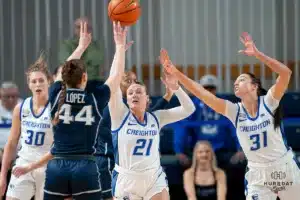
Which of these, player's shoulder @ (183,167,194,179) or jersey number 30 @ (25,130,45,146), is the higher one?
jersey number 30 @ (25,130,45,146)

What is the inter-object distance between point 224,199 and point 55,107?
3.56 metres

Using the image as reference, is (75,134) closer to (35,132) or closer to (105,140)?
(35,132)

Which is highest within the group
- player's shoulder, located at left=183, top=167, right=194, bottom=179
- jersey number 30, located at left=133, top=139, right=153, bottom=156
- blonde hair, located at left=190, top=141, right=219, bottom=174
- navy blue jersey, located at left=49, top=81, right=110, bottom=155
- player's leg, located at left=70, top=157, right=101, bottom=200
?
navy blue jersey, located at left=49, top=81, right=110, bottom=155

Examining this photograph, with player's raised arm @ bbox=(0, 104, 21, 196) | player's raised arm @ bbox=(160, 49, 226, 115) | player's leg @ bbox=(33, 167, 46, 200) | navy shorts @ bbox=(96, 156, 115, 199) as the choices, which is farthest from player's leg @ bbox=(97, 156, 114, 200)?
player's raised arm @ bbox=(160, 49, 226, 115)

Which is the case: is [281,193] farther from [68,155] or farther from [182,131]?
[182,131]

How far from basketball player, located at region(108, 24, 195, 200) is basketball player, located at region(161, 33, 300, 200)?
1.49ft

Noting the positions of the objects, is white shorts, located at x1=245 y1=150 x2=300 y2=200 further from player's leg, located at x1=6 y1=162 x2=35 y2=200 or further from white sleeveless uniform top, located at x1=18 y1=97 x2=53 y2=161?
player's leg, located at x1=6 y1=162 x2=35 y2=200

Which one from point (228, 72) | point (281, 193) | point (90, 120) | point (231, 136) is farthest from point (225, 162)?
point (90, 120)

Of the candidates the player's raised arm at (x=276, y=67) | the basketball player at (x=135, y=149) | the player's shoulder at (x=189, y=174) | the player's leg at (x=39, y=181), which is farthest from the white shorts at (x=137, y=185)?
the player's shoulder at (x=189, y=174)

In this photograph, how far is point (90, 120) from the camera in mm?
7113

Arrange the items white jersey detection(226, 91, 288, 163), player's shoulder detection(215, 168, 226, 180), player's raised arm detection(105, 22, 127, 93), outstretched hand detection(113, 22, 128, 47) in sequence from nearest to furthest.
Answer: player's raised arm detection(105, 22, 127, 93) < outstretched hand detection(113, 22, 128, 47) < white jersey detection(226, 91, 288, 163) < player's shoulder detection(215, 168, 226, 180)

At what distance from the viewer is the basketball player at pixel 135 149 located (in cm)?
790

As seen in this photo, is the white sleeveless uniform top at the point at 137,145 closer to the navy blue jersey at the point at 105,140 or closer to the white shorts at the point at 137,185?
the white shorts at the point at 137,185

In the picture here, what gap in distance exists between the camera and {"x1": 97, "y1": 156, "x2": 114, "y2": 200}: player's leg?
8773 millimetres
